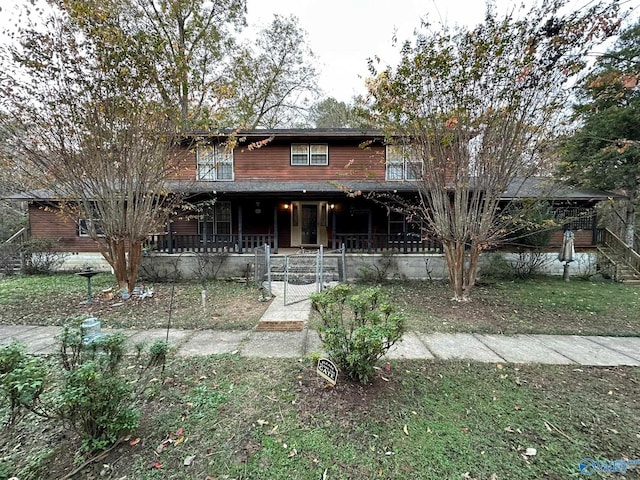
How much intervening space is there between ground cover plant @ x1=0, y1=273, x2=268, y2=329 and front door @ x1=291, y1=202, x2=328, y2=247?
479cm

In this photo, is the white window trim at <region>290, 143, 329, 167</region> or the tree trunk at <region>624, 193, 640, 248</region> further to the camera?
the white window trim at <region>290, 143, 329, 167</region>

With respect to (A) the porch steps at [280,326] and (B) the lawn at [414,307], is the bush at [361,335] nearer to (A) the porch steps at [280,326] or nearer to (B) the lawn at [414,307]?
(A) the porch steps at [280,326]

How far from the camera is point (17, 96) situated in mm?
5410

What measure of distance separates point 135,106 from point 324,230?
842 centimetres

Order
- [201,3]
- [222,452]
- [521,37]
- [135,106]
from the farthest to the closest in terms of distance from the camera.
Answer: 1. [201,3]
2. [135,106]
3. [521,37]
4. [222,452]

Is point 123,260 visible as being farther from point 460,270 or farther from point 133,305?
point 460,270

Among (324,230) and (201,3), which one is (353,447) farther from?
(201,3)

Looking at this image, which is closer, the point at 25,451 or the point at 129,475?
the point at 129,475

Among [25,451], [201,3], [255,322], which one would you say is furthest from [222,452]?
[201,3]

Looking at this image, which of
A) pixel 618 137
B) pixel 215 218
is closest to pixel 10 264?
pixel 215 218

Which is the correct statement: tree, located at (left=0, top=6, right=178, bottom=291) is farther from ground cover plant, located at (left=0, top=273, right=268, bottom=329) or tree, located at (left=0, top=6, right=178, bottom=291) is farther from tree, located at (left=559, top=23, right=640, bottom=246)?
tree, located at (left=559, top=23, right=640, bottom=246)

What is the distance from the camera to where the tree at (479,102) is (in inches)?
194

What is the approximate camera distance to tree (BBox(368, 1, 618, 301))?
493cm

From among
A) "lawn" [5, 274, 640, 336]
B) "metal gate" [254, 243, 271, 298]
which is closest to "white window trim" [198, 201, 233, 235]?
"metal gate" [254, 243, 271, 298]
